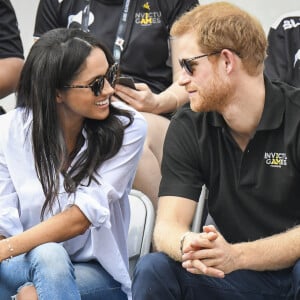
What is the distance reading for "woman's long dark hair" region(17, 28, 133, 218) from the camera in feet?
8.59

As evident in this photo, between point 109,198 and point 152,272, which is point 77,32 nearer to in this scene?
point 109,198

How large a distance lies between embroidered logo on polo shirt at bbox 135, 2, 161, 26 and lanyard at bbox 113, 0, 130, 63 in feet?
0.17

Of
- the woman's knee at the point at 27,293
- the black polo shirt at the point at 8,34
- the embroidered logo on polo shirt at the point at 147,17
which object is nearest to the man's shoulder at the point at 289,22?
the embroidered logo on polo shirt at the point at 147,17

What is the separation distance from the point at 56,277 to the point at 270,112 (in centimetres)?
84

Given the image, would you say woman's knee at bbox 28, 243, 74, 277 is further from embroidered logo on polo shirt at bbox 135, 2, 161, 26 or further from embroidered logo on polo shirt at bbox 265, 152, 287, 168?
embroidered logo on polo shirt at bbox 135, 2, 161, 26

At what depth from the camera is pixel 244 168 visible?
252 cm

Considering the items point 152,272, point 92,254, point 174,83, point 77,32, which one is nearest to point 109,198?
point 92,254

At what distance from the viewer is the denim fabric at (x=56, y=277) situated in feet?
7.62

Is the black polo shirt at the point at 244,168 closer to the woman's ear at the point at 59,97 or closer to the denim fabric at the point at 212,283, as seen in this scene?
the denim fabric at the point at 212,283

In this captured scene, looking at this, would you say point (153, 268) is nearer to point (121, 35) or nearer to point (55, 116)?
point (55, 116)

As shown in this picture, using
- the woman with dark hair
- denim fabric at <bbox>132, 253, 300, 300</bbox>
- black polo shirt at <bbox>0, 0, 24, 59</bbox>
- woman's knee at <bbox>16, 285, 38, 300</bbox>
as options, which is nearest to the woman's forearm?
the woman with dark hair

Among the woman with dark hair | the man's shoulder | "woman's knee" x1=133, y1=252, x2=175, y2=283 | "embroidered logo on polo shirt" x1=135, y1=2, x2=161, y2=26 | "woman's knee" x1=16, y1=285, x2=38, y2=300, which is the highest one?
"embroidered logo on polo shirt" x1=135, y1=2, x2=161, y2=26

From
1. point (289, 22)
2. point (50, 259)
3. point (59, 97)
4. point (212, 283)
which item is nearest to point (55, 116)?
point (59, 97)

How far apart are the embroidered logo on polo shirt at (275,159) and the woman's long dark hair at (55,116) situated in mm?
506
